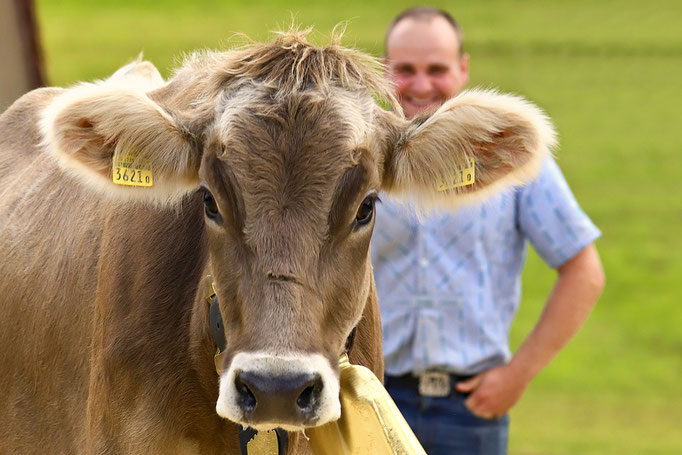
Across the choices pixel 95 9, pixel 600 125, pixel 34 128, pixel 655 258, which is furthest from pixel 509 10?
pixel 34 128

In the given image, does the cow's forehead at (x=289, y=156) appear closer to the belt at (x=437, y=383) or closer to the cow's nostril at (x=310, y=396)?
the cow's nostril at (x=310, y=396)

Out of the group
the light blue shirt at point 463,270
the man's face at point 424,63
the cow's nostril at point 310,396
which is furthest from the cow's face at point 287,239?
the man's face at point 424,63

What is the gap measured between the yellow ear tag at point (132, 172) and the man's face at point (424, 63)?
1.89 meters

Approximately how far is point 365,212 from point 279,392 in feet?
2.50

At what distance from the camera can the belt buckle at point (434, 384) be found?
5.23m

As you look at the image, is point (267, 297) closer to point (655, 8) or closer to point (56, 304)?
point (56, 304)

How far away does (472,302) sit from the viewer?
17.2ft

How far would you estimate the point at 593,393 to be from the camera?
14.0 metres

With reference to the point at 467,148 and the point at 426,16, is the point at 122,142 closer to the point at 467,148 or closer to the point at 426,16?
the point at 467,148

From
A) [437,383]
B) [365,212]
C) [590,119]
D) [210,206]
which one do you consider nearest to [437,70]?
[437,383]

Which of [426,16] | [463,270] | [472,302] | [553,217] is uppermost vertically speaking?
[426,16]

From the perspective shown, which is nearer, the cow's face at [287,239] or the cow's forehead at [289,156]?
the cow's face at [287,239]

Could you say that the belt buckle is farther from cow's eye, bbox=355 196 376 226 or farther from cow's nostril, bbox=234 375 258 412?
cow's nostril, bbox=234 375 258 412

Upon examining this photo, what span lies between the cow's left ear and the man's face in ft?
4.84
